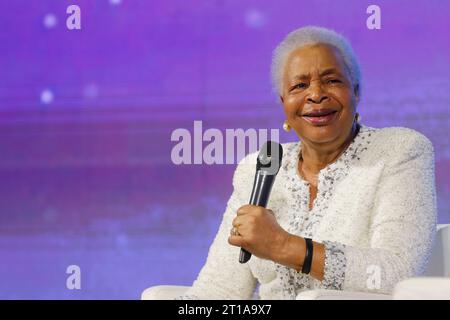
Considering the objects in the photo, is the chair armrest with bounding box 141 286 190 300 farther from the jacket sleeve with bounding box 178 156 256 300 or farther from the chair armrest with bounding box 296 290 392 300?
the chair armrest with bounding box 296 290 392 300

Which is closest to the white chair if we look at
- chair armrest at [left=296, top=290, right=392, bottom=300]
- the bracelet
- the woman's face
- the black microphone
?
chair armrest at [left=296, top=290, right=392, bottom=300]

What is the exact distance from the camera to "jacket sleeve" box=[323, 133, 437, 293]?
1815mm

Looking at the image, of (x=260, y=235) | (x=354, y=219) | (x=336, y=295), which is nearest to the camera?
(x=336, y=295)

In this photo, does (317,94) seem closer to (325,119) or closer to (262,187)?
(325,119)

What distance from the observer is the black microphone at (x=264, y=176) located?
1854mm

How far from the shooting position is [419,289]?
1459 mm

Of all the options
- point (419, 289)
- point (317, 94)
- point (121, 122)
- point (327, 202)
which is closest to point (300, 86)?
point (317, 94)

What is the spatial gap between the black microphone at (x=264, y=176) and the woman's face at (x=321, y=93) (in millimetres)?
215

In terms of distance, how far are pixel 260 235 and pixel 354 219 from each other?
0.94ft

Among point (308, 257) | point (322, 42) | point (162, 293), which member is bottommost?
point (162, 293)

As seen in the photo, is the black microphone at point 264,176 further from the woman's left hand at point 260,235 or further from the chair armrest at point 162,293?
the chair armrest at point 162,293
